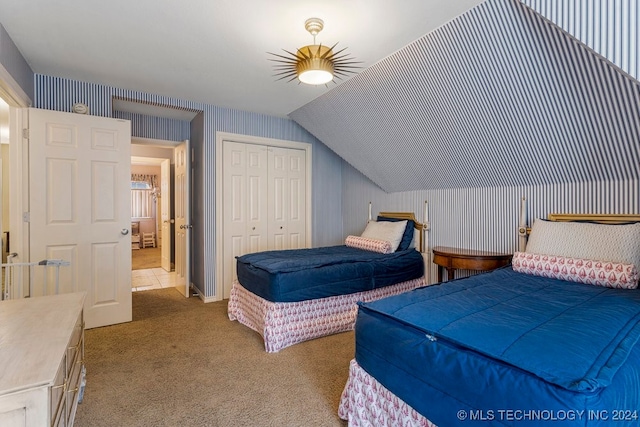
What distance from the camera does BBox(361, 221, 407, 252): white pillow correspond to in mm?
3653

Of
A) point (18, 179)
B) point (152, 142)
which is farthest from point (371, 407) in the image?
point (152, 142)

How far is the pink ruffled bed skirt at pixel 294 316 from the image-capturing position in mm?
2654

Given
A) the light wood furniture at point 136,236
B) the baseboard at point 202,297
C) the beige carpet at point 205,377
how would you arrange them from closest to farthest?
the beige carpet at point 205,377, the baseboard at point 202,297, the light wood furniture at point 136,236

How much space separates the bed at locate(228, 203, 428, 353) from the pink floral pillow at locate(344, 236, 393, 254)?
0.01 metres

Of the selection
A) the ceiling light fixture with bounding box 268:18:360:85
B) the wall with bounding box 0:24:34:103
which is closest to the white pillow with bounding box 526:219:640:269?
the ceiling light fixture with bounding box 268:18:360:85

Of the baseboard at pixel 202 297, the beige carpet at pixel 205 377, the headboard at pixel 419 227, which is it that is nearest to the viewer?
the beige carpet at pixel 205 377

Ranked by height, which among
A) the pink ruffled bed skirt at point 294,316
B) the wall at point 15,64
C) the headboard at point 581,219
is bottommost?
the pink ruffled bed skirt at point 294,316

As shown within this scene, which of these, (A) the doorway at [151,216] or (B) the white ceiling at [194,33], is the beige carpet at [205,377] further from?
(B) the white ceiling at [194,33]

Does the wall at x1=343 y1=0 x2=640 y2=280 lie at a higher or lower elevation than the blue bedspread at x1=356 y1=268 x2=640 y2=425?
higher

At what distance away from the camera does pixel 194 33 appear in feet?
7.68

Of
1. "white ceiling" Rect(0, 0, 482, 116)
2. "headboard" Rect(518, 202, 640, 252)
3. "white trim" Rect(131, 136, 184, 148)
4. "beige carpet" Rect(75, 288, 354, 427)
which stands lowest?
"beige carpet" Rect(75, 288, 354, 427)

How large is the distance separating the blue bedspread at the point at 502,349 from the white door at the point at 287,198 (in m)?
2.92

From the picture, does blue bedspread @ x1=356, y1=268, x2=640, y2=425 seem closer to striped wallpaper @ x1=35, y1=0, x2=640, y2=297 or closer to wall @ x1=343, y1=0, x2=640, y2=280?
wall @ x1=343, y1=0, x2=640, y2=280

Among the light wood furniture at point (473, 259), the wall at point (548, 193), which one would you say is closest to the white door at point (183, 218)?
the wall at point (548, 193)
